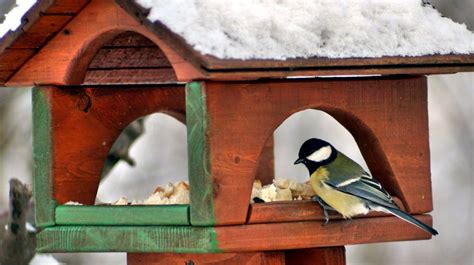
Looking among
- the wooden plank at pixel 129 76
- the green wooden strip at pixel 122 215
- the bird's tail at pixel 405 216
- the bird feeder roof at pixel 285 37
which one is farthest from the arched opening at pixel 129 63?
the bird's tail at pixel 405 216

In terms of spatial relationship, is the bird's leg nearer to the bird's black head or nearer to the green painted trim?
the bird's black head

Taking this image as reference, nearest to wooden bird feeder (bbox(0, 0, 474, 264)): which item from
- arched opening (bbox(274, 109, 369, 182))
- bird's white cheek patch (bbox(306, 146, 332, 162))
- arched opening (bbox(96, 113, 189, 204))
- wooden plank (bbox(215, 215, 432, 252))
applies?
wooden plank (bbox(215, 215, 432, 252))

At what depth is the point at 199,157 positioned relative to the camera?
4.38 metres

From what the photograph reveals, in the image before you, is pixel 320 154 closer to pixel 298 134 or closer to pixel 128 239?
pixel 128 239

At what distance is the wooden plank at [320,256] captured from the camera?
189 inches

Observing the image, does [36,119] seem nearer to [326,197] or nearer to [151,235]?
[151,235]

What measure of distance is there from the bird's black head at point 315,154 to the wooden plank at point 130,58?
2.00ft

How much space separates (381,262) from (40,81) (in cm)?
569

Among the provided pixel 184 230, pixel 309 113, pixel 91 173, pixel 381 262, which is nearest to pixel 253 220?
pixel 184 230

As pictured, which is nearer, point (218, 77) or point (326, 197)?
point (218, 77)

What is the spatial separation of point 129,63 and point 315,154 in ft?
2.58

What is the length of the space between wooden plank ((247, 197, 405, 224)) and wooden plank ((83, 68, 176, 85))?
81cm

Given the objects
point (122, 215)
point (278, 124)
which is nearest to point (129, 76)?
point (122, 215)

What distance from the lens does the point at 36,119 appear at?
4.93 metres
